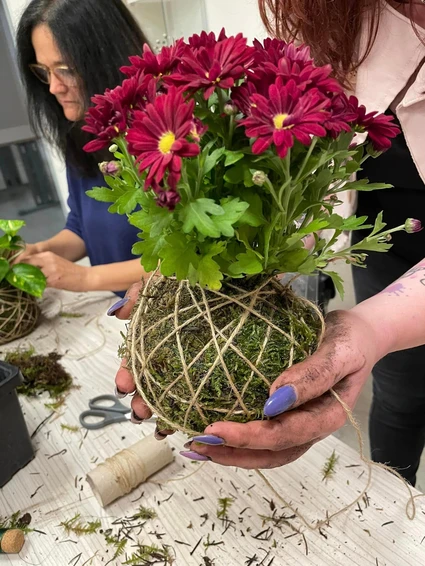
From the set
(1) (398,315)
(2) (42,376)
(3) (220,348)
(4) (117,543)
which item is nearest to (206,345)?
(3) (220,348)

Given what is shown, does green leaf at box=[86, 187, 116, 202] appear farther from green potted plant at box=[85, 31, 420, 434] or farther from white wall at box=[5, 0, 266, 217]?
white wall at box=[5, 0, 266, 217]

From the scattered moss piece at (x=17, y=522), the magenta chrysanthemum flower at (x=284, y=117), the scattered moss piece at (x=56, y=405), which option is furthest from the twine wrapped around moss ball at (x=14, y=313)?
the magenta chrysanthemum flower at (x=284, y=117)

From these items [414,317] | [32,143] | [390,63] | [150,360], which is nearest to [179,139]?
[150,360]

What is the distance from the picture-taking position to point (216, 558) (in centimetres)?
54

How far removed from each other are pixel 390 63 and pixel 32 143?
1.94 meters

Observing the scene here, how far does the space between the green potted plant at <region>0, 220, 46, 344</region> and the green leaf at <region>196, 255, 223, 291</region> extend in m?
0.67

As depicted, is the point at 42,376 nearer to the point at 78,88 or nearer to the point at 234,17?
the point at 78,88

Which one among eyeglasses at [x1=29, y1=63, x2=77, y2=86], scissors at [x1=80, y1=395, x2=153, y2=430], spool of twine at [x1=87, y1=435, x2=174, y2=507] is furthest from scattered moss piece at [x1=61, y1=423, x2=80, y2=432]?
eyeglasses at [x1=29, y1=63, x2=77, y2=86]

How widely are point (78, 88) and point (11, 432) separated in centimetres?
75

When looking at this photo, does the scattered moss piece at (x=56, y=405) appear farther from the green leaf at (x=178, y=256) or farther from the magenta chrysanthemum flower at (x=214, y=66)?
the magenta chrysanthemum flower at (x=214, y=66)

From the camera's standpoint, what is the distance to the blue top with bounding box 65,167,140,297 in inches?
47.8

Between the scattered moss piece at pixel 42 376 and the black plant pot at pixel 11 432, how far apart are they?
0.15m

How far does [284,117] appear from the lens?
31 centimetres

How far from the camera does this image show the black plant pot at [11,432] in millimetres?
656
